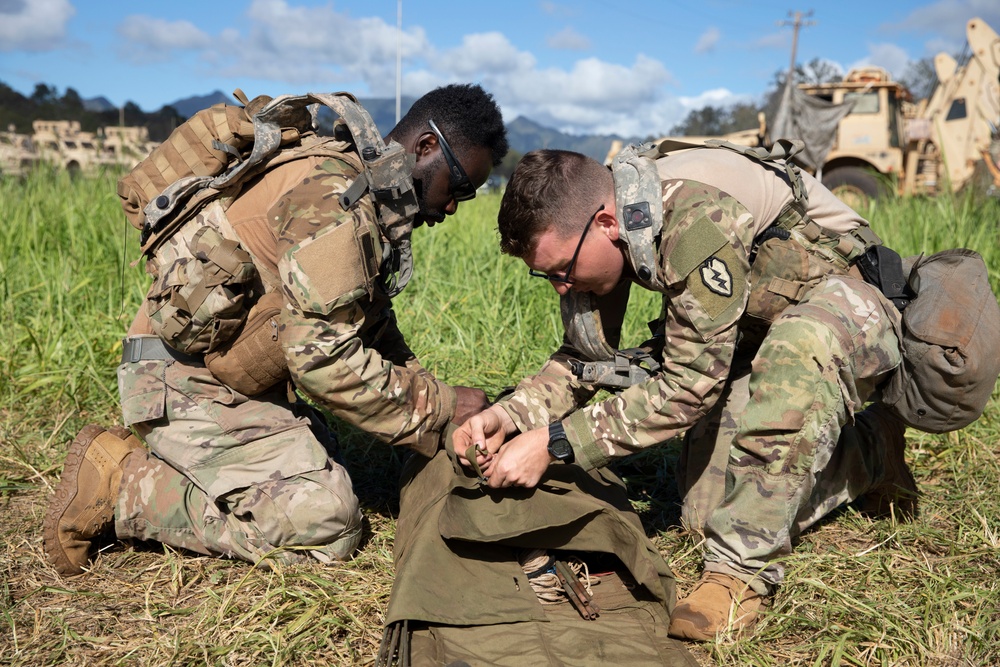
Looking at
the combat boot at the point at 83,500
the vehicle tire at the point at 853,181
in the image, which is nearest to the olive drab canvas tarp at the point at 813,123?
the vehicle tire at the point at 853,181

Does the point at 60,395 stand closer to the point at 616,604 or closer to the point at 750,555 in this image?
the point at 616,604

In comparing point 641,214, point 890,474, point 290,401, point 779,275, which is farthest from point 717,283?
point 290,401

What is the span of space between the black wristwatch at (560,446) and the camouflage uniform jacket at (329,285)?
0.48 meters

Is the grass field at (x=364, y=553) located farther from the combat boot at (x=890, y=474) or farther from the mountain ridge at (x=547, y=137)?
the mountain ridge at (x=547, y=137)

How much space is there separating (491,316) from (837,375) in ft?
7.69

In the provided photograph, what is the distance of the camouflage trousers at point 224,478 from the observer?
8.88 ft

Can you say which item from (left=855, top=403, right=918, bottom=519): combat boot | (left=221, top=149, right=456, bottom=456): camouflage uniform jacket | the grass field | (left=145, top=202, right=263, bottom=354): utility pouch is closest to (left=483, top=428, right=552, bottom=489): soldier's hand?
(left=221, top=149, right=456, bottom=456): camouflage uniform jacket

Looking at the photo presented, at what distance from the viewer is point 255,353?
2.68 metres

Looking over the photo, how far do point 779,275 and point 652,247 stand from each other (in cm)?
50

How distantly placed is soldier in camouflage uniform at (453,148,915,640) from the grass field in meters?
0.28

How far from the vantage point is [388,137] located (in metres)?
2.74

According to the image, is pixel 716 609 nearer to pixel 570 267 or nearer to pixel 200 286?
pixel 570 267

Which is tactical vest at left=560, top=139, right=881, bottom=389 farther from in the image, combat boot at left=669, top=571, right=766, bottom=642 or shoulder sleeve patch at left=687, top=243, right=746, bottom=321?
combat boot at left=669, top=571, right=766, bottom=642

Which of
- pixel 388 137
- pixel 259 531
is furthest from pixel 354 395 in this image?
pixel 388 137
